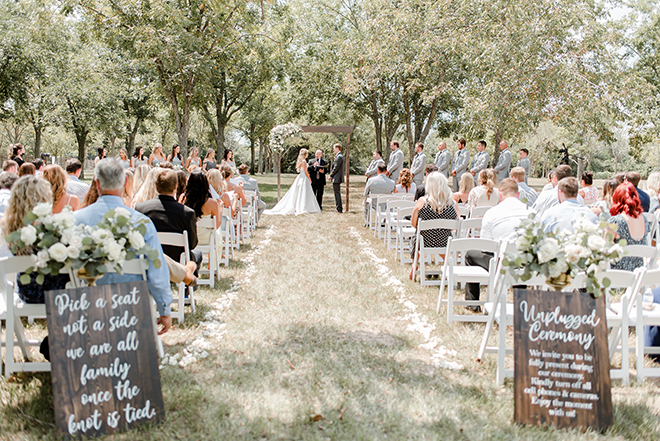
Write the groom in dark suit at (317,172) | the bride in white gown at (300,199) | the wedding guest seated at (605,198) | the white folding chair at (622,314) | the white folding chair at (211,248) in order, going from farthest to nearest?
the groom in dark suit at (317,172) → the bride in white gown at (300,199) → the wedding guest seated at (605,198) → the white folding chair at (211,248) → the white folding chair at (622,314)

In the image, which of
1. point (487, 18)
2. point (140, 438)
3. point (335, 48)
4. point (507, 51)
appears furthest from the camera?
point (335, 48)

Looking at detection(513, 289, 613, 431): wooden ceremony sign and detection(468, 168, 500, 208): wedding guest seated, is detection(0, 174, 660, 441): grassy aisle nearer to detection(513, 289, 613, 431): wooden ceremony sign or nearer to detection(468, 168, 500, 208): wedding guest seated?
detection(513, 289, 613, 431): wooden ceremony sign

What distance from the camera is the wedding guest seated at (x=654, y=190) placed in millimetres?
7762

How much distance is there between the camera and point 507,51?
12.8 m

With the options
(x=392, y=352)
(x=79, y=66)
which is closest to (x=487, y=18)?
(x=392, y=352)

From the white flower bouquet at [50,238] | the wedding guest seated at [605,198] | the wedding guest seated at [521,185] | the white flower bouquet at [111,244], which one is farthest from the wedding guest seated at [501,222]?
the white flower bouquet at [50,238]

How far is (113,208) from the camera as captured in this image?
3535 millimetres

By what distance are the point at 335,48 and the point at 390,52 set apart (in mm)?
9613

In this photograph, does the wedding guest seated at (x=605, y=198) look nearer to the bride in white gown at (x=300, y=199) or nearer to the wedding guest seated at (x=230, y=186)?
the wedding guest seated at (x=230, y=186)

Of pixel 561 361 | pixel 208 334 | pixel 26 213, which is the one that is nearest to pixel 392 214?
pixel 208 334

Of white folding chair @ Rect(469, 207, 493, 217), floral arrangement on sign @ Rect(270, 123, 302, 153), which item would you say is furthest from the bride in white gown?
white folding chair @ Rect(469, 207, 493, 217)

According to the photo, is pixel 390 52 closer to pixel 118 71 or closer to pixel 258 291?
pixel 258 291

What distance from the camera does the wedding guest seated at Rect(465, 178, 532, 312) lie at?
518 centimetres

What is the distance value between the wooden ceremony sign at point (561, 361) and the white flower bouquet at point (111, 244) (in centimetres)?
257
